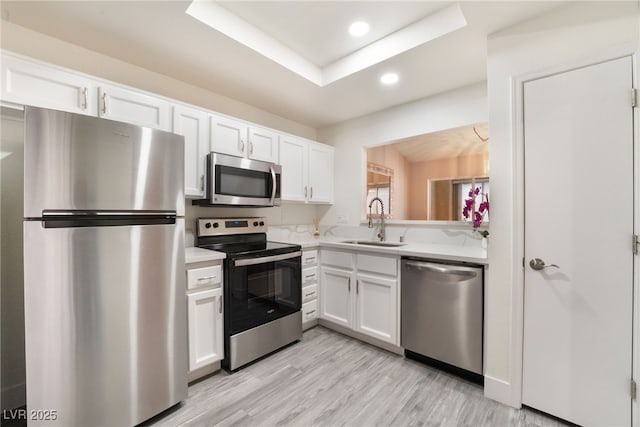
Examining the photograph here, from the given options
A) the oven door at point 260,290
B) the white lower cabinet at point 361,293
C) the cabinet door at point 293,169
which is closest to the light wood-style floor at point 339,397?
the white lower cabinet at point 361,293

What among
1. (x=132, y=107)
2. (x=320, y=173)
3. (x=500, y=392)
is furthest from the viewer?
(x=320, y=173)

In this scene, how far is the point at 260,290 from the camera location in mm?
2297

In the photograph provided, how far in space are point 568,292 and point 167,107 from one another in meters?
2.97

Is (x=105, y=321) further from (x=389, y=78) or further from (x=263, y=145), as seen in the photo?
(x=389, y=78)

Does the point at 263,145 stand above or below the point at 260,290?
above

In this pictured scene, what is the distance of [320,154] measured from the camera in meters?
3.41

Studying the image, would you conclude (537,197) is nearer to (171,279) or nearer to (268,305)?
(268,305)

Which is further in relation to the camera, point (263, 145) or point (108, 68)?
point (263, 145)

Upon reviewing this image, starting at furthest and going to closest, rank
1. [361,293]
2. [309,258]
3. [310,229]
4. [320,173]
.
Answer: [310,229] → [320,173] → [309,258] → [361,293]

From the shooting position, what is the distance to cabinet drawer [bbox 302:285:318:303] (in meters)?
2.78

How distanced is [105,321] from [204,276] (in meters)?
0.64

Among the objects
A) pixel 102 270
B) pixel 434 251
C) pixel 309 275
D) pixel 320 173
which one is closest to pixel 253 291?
pixel 309 275

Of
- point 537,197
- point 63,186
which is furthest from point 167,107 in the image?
point 537,197

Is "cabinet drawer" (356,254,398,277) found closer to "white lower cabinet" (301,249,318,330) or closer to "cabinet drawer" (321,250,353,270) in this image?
"cabinet drawer" (321,250,353,270)
